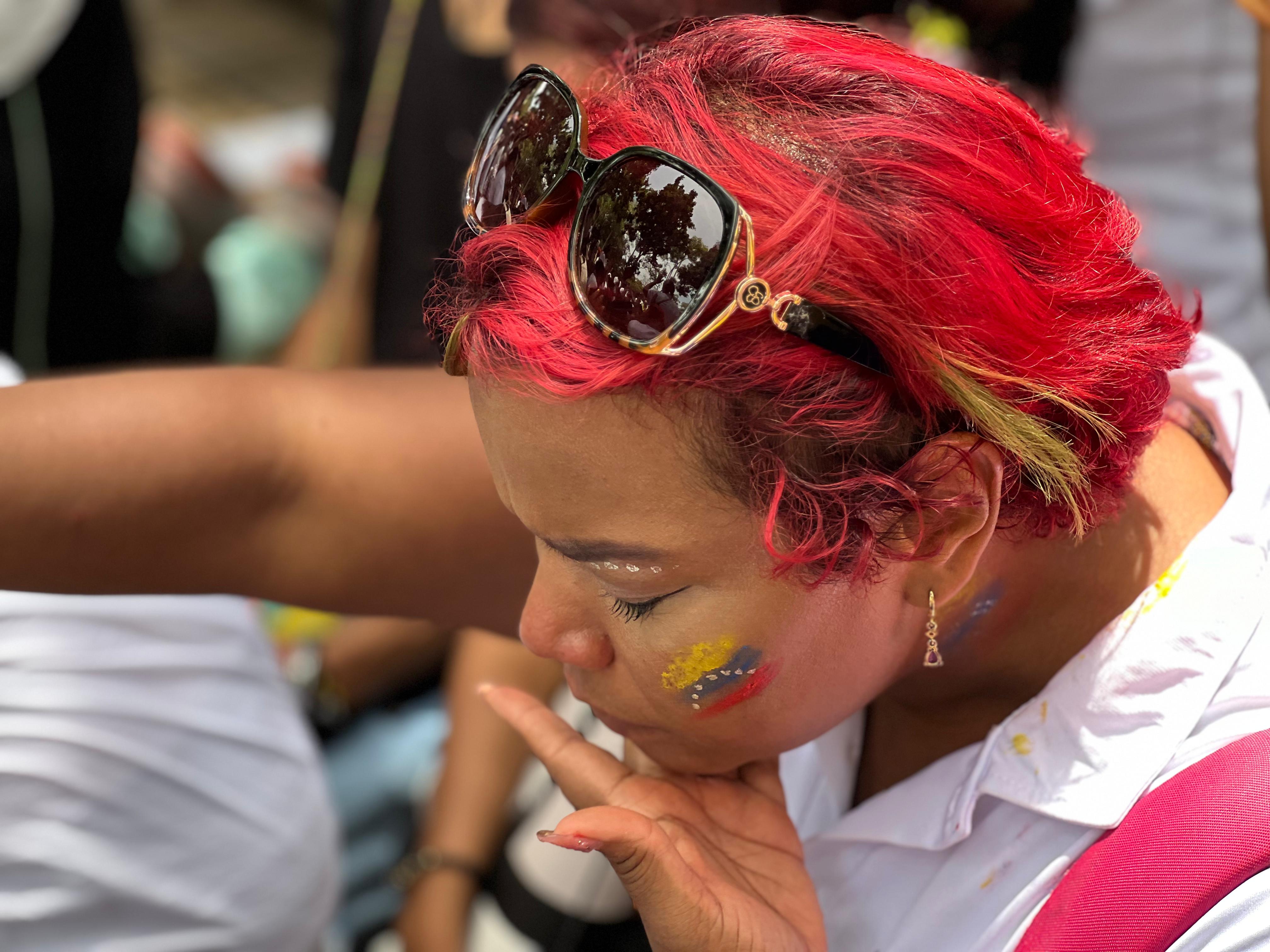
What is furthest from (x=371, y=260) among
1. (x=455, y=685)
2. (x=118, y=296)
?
(x=455, y=685)

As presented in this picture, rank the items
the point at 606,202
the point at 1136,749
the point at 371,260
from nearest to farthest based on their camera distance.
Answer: the point at 606,202 → the point at 1136,749 → the point at 371,260

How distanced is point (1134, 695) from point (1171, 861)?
0.19 meters

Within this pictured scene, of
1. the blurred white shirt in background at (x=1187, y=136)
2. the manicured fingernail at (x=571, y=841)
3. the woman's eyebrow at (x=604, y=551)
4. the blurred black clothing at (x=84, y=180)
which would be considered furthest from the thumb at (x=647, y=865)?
the blurred black clothing at (x=84, y=180)

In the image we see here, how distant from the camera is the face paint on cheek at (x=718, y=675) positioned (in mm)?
1030

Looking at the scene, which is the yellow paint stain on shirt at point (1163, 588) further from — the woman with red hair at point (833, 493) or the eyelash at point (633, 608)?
the eyelash at point (633, 608)

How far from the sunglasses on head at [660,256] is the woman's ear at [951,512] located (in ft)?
0.32

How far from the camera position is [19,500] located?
1.17 meters

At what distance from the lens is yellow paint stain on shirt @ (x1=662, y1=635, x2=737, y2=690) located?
3.37 ft

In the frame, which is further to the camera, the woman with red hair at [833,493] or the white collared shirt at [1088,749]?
the white collared shirt at [1088,749]

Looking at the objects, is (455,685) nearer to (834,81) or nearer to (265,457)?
(265,457)

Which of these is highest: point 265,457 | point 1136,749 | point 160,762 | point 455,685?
point 265,457

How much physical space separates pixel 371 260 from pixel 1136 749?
2176mm

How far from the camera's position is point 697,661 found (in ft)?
3.41

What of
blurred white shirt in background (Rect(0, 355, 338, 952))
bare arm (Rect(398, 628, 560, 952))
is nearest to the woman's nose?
blurred white shirt in background (Rect(0, 355, 338, 952))
